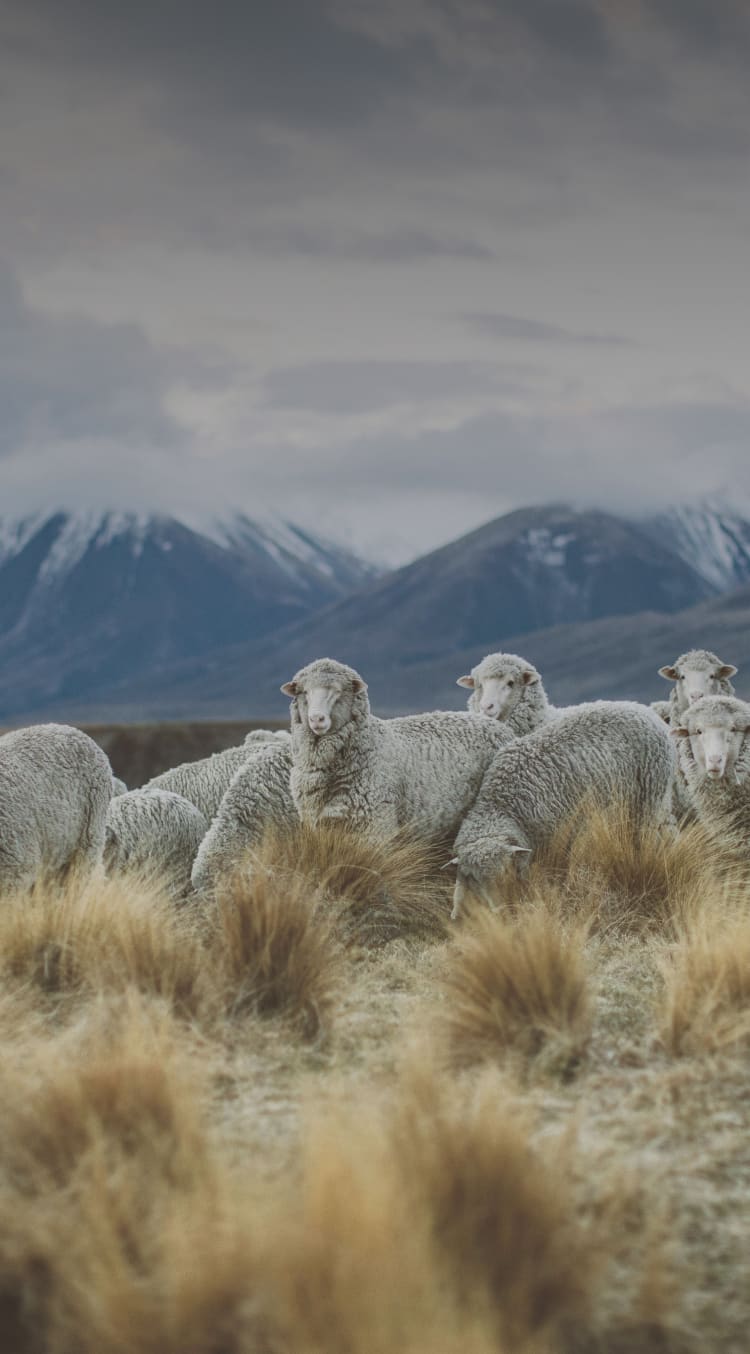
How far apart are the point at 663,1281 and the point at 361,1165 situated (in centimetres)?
79

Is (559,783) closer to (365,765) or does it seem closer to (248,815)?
(365,765)

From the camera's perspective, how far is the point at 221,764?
1199 cm

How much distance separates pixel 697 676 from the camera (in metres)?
11.4

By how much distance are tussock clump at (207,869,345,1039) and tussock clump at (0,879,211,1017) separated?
14 cm

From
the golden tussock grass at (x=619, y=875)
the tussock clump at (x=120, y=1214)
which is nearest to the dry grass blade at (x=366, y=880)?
the golden tussock grass at (x=619, y=875)

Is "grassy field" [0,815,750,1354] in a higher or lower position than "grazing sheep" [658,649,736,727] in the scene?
lower

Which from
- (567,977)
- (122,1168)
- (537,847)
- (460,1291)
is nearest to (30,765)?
(537,847)

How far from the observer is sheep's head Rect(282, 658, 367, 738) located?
8.38 m

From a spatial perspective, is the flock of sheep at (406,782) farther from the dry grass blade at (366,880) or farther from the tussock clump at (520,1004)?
the tussock clump at (520,1004)

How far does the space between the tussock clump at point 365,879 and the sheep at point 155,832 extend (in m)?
2.05

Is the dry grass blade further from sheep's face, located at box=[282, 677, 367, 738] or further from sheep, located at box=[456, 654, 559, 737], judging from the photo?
sheep, located at box=[456, 654, 559, 737]

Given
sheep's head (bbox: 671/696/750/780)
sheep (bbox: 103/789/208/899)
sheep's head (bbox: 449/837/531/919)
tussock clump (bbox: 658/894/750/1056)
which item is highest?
sheep's head (bbox: 671/696/750/780)

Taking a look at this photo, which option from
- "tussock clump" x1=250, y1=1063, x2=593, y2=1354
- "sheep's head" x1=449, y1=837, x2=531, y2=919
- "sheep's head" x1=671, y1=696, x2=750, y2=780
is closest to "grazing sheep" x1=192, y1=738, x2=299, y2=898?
"sheep's head" x1=449, y1=837, x2=531, y2=919

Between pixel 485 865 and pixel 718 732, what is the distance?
224cm
